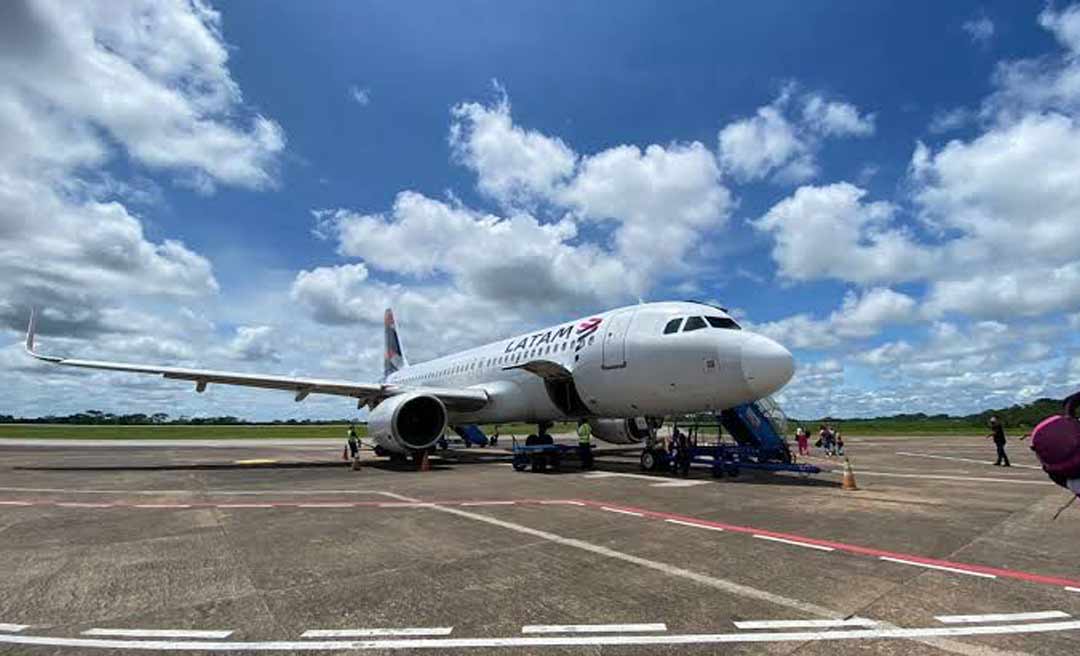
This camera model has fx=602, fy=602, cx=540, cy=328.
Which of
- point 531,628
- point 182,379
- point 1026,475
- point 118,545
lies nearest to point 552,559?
point 531,628

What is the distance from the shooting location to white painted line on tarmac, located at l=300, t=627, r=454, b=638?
440cm

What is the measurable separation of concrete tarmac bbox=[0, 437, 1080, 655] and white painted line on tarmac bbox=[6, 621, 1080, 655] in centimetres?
2

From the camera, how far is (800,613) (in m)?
4.84

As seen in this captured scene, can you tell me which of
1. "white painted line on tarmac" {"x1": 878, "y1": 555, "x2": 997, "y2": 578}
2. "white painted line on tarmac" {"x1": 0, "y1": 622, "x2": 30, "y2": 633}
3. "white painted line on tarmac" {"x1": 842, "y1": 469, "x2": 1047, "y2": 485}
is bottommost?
"white painted line on tarmac" {"x1": 0, "y1": 622, "x2": 30, "y2": 633}

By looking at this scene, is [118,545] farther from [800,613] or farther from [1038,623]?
[1038,623]

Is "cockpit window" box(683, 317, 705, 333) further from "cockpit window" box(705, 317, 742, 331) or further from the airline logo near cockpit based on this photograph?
the airline logo near cockpit

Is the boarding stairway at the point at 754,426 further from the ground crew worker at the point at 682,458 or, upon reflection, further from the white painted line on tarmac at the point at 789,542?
the white painted line on tarmac at the point at 789,542

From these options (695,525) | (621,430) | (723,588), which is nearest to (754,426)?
(621,430)

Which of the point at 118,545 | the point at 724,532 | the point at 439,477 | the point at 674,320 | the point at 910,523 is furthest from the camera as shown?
the point at 439,477

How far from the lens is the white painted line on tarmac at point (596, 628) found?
4.46 metres

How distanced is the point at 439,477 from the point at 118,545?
9352 millimetres

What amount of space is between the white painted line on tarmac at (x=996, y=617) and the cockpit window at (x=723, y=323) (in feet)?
33.0

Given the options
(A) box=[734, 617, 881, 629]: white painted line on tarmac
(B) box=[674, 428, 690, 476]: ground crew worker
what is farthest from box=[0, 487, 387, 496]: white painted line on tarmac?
(A) box=[734, 617, 881, 629]: white painted line on tarmac

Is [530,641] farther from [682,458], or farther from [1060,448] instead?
[682,458]
